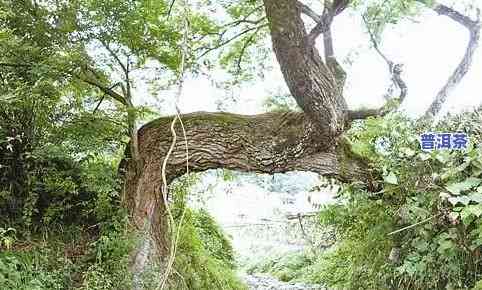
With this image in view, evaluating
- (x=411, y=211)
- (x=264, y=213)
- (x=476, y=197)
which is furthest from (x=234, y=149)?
(x=264, y=213)

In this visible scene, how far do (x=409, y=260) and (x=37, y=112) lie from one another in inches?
109

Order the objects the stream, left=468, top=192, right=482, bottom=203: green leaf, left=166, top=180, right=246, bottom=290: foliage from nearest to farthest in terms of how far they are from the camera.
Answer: left=468, top=192, right=482, bottom=203: green leaf
left=166, top=180, right=246, bottom=290: foliage
the stream

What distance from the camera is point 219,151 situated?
3.91 m

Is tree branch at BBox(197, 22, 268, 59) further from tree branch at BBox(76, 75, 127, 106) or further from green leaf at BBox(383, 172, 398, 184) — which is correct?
green leaf at BBox(383, 172, 398, 184)

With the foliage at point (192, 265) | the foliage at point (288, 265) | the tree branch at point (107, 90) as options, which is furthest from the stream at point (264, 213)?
the tree branch at point (107, 90)

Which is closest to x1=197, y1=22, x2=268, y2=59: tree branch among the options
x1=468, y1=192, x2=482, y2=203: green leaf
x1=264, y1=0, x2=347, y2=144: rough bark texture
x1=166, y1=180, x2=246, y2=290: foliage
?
x1=166, y1=180, x2=246, y2=290: foliage

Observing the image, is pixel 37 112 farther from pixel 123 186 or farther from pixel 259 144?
pixel 259 144

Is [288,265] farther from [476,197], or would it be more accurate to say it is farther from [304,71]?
[476,197]

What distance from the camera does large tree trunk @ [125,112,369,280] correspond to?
391 cm

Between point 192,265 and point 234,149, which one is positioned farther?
point 192,265

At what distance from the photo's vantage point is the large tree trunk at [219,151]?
12.8 feet

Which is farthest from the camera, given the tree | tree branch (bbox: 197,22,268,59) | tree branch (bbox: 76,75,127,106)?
tree branch (bbox: 197,22,268,59)

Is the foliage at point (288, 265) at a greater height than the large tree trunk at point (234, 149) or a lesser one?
lesser

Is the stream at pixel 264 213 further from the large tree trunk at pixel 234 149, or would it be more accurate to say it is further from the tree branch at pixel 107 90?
the tree branch at pixel 107 90
